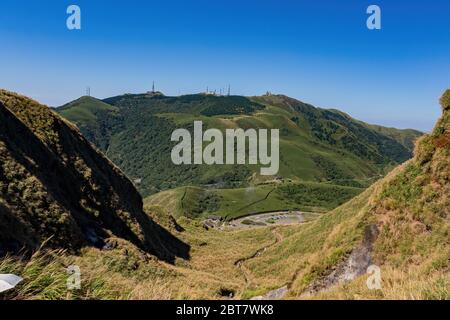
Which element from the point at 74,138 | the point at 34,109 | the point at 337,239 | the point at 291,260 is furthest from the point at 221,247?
the point at 337,239

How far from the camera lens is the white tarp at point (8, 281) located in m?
6.44

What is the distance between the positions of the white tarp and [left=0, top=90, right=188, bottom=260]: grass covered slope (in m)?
17.5

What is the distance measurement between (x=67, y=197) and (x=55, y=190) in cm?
365

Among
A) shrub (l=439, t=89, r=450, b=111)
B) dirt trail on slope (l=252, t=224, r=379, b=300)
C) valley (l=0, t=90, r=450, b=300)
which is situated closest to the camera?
valley (l=0, t=90, r=450, b=300)

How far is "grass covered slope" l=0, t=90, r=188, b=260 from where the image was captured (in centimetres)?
3123

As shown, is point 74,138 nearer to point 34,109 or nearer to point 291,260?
point 34,109

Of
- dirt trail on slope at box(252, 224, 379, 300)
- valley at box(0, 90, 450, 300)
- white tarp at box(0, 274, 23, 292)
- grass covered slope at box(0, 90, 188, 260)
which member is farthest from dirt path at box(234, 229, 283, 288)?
white tarp at box(0, 274, 23, 292)

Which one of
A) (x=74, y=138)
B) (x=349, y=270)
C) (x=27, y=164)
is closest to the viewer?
(x=349, y=270)

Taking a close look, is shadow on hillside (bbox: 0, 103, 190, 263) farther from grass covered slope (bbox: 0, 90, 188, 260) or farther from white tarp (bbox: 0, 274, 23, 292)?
white tarp (bbox: 0, 274, 23, 292)

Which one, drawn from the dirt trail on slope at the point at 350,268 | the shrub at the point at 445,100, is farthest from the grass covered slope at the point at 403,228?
the shrub at the point at 445,100

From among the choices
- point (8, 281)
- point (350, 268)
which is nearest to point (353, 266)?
point (350, 268)

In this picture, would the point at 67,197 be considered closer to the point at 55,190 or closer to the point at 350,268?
the point at 55,190
